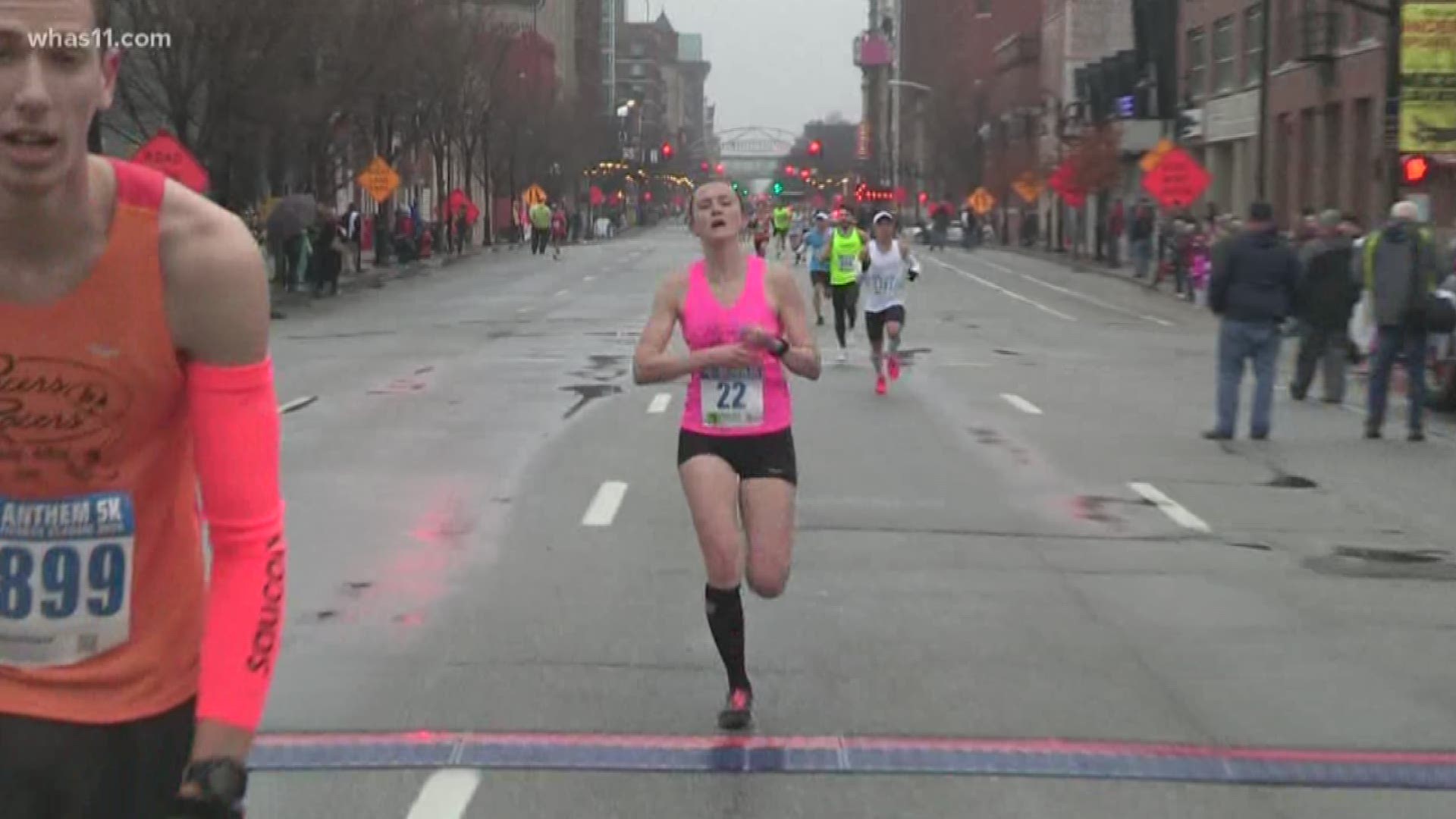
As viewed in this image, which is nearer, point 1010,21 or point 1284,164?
point 1284,164

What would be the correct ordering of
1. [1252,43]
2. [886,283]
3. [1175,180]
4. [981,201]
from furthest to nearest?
[981,201]
[1252,43]
[1175,180]
[886,283]

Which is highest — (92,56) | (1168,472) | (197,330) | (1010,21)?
(1010,21)

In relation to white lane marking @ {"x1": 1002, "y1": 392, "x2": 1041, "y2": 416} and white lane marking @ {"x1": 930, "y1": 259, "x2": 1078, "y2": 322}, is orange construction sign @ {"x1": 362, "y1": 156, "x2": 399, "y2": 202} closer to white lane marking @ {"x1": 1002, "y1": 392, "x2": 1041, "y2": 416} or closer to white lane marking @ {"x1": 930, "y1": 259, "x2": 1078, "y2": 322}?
white lane marking @ {"x1": 930, "y1": 259, "x2": 1078, "y2": 322}

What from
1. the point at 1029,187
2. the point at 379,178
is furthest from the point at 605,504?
the point at 1029,187

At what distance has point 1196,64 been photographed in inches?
2781

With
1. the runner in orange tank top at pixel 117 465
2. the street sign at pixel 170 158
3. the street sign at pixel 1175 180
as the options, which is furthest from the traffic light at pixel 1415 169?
the runner in orange tank top at pixel 117 465

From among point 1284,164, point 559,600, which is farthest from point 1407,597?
point 1284,164

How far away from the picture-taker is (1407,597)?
34.5 feet

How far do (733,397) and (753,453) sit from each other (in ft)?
0.68

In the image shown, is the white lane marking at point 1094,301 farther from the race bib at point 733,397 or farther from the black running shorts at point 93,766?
the black running shorts at point 93,766

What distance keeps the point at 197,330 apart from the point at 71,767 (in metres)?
0.66

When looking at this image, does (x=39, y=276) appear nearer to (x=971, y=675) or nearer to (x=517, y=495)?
(x=971, y=675)

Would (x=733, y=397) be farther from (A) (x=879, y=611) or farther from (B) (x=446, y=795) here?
(A) (x=879, y=611)

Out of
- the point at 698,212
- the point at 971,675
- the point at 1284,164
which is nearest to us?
the point at 698,212
